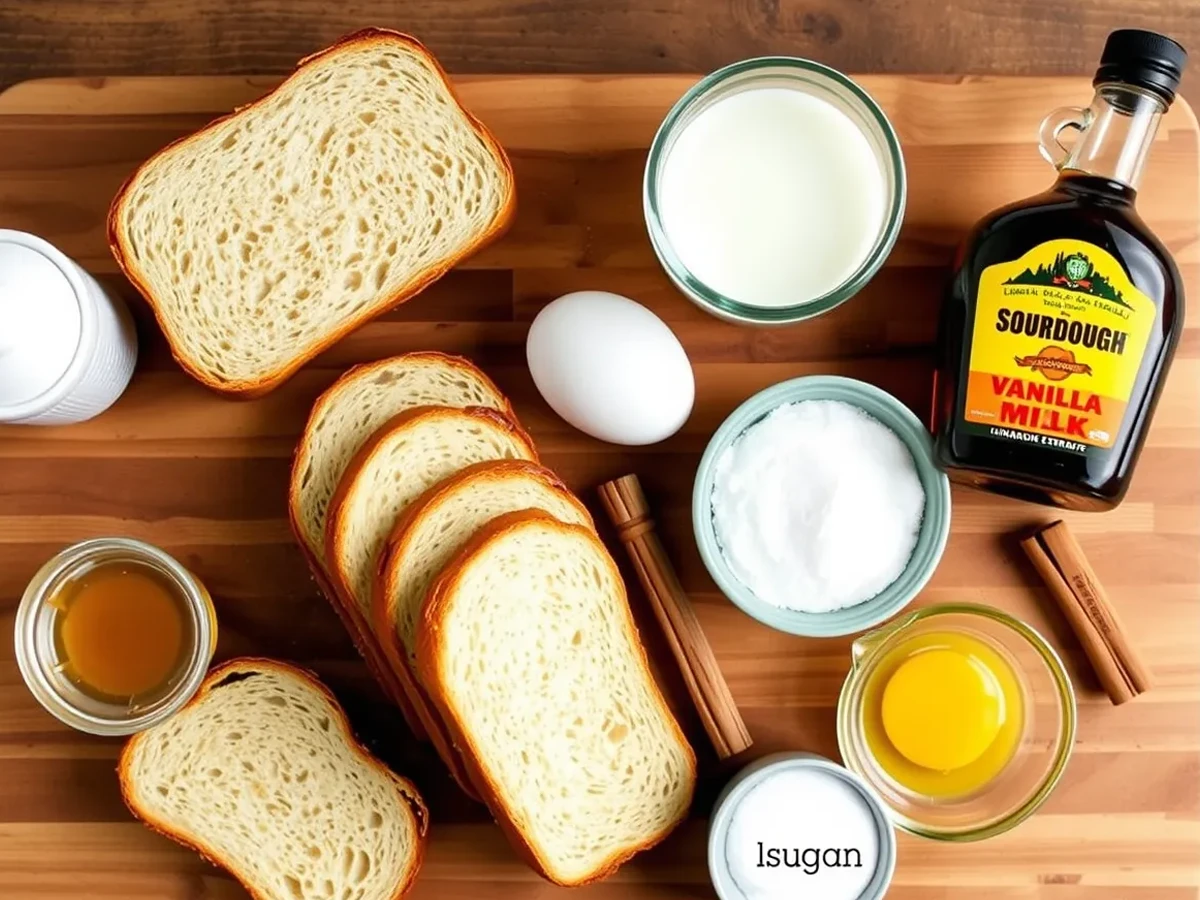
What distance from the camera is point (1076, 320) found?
123 cm

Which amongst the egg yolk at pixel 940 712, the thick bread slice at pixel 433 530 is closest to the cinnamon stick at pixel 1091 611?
the egg yolk at pixel 940 712

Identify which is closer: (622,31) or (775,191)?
(775,191)

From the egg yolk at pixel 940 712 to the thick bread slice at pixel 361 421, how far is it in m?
0.55

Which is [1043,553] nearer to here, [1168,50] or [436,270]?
[1168,50]

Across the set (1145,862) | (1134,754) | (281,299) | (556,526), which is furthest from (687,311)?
(1145,862)

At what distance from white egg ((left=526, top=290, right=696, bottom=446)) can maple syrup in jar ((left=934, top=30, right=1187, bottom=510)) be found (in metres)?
0.31

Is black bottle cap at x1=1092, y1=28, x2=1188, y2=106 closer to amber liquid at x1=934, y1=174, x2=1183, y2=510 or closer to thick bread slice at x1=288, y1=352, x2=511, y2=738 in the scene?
amber liquid at x1=934, y1=174, x2=1183, y2=510

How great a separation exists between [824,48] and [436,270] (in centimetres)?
57

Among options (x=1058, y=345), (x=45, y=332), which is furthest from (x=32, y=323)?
(x=1058, y=345)

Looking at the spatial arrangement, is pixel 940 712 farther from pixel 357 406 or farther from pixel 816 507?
pixel 357 406

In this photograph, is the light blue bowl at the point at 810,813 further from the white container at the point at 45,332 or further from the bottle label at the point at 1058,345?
the white container at the point at 45,332

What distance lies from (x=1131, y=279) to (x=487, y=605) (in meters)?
0.75

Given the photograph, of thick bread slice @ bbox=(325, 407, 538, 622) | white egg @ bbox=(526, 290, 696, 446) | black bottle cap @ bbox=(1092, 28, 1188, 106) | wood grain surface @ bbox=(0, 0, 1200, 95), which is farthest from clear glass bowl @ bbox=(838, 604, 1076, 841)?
wood grain surface @ bbox=(0, 0, 1200, 95)

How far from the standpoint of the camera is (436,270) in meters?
1.39
